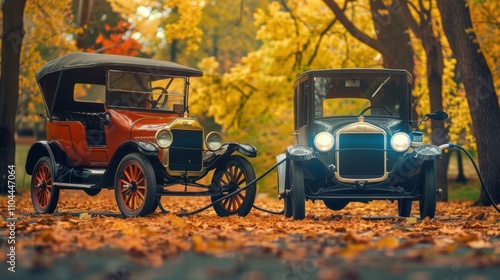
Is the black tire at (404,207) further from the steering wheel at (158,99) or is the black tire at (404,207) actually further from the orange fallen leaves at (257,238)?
the steering wheel at (158,99)

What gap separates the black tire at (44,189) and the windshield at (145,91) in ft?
5.32

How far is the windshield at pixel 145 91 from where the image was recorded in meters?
14.6

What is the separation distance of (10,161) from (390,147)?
11.3m

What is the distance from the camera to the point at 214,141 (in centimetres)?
1402

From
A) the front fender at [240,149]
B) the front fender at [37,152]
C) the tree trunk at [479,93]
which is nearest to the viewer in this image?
the front fender at [240,149]

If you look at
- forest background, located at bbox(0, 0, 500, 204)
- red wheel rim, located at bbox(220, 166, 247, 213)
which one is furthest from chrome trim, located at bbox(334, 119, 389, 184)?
forest background, located at bbox(0, 0, 500, 204)

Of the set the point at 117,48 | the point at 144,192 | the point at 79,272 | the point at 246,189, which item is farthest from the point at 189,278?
the point at 117,48

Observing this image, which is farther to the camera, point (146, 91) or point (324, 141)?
point (146, 91)

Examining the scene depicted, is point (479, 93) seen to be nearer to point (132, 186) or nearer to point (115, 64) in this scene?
point (115, 64)

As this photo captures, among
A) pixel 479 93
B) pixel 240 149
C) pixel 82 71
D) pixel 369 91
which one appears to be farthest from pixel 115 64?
pixel 479 93

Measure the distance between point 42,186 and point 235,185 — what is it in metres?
3.50

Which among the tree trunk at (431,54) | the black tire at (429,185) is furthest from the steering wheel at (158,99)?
the tree trunk at (431,54)

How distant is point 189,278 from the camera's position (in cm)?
652

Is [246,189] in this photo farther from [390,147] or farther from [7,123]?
[7,123]
